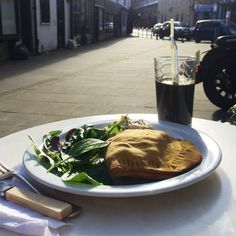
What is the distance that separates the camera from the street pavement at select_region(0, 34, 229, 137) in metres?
6.13

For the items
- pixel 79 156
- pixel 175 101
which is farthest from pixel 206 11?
pixel 79 156

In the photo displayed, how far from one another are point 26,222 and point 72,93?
23.1 ft

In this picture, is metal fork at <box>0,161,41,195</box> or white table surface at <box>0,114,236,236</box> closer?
white table surface at <box>0,114,236,236</box>

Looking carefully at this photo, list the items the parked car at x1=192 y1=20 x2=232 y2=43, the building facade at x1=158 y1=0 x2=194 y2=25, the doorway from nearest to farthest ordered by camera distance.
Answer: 1. the doorway
2. the parked car at x1=192 y1=20 x2=232 y2=43
3. the building facade at x1=158 y1=0 x2=194 y2=25

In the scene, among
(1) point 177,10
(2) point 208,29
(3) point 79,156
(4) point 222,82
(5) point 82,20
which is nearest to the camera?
(3) point 79,156

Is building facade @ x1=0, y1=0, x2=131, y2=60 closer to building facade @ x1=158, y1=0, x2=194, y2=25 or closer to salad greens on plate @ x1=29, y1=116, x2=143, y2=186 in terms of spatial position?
salad greens on plate @ x1=29, y1=116, x2=143, y2=186

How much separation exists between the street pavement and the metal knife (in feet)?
11.5

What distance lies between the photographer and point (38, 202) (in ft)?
3.37

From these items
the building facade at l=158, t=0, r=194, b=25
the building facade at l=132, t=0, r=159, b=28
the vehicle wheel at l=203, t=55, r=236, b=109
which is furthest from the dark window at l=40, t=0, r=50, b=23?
the building facade at l=132, t=0, r=159, b=28

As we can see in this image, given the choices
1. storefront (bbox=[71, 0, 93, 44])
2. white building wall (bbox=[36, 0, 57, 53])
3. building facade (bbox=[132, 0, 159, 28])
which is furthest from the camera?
building facade (bbox=[132, 0, 159, 28])

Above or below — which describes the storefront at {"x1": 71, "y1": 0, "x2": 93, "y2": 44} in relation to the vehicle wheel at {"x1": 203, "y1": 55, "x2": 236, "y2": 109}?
above

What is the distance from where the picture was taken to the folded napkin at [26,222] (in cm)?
94

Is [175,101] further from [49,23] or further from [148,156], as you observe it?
[49,23]

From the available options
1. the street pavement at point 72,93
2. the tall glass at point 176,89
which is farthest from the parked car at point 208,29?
the tall glass at point 176,89
